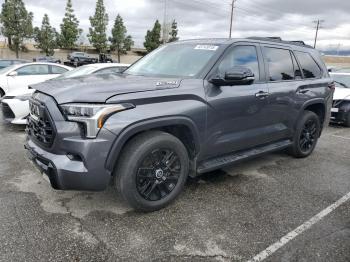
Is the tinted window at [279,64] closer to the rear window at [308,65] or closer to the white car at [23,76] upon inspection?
the rear window at [308,65]

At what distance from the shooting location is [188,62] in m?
3.84

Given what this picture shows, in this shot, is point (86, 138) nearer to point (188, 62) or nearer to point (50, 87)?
point (50, 87)

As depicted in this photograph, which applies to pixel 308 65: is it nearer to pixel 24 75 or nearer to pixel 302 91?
pixel 302 91

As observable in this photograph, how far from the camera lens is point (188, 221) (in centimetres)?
319

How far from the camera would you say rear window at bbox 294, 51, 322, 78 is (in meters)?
5.00

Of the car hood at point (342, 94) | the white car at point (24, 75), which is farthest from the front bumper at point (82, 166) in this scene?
the car hood at point (342, 94)

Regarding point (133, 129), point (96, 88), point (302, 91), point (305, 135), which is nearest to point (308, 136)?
point (305, 135)

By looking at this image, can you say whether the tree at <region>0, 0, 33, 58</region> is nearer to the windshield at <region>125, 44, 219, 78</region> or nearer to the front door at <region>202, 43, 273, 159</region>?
the windshield at <region>125, 44, 219, 78</region>

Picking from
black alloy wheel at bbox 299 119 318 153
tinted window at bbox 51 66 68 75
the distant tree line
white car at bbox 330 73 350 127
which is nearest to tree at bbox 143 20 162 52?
the distant tree line

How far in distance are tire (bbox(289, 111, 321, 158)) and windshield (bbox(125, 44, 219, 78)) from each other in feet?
7.01

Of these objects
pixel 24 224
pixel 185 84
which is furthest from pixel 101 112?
pixel 24 224

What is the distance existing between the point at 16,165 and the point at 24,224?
1.80 meters

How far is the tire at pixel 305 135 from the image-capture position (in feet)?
16.5

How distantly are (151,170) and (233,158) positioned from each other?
1.21m
